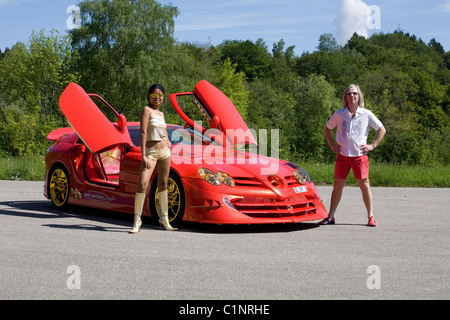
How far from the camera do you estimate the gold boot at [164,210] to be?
7.54 m

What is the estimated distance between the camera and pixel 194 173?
7562 millimetres

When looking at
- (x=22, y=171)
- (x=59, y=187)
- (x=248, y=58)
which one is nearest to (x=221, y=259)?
(x=59, y=187)

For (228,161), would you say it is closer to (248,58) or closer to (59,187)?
(59,187)

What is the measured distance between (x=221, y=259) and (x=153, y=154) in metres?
2.17

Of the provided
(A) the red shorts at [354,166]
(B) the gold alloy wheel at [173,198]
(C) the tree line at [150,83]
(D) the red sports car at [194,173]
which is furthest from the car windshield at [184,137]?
(C) the tree line at [150,83]

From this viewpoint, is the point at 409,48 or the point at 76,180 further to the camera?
the point at 409,48

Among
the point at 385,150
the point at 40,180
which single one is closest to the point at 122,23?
the point at 385,150

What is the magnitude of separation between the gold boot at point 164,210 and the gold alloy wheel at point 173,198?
6.9 inches

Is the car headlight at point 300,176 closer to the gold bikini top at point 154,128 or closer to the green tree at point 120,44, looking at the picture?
the gold bikini top at point 154,128

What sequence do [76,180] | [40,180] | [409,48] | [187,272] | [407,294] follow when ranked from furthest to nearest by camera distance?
[409,48] → [40,180] → [76,180] → [187,272] → [407,294]
